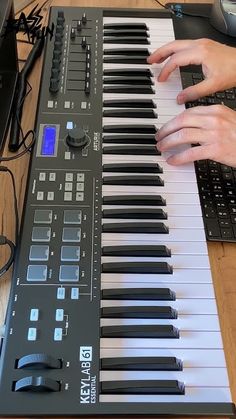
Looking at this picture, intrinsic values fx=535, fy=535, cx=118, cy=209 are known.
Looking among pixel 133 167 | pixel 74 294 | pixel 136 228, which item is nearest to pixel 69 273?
pixel 74 294

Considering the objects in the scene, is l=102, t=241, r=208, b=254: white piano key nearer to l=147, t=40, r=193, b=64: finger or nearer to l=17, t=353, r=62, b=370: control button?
l=17, t=353, r=62, b=370: control button

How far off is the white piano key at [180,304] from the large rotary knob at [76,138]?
1.03 feet

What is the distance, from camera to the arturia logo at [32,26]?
1129 mm

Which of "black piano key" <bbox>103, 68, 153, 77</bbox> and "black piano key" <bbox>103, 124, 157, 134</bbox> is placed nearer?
"black piano key" <bbox>103, 124, 157, 134</bbox>

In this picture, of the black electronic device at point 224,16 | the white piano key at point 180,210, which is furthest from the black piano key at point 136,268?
the black electronic device at point 224,16

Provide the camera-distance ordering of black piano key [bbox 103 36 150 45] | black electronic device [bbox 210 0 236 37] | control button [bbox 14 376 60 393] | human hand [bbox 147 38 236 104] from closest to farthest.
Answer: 1. control button [bbox 14 376 60 393]
2. human hand [bbox 147 38 236 104]
3. black piano key [bbox 103 36 150 45]
4. black electronic device [bbox 210 0 236 37]

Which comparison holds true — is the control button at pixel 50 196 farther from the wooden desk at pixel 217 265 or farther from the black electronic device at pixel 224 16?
the black electronic device at pixel 224 16

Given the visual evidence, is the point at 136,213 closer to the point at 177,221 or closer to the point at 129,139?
the point at 177,221

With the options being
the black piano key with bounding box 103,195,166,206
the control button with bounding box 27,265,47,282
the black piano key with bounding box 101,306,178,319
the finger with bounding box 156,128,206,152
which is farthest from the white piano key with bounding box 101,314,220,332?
the finger with bounding box 156,128,206,152

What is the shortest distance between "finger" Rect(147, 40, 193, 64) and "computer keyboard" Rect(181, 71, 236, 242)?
265 millimetres

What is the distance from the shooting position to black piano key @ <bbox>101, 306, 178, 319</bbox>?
72 cm

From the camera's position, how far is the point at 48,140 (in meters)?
0.94

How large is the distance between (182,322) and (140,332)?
0.20ft

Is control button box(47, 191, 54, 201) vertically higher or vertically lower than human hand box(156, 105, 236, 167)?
lower
